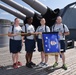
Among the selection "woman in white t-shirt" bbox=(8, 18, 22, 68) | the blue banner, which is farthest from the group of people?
the blue banner

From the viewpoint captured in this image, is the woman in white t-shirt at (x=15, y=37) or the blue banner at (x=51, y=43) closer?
the blue banner at (x=51, y=43)

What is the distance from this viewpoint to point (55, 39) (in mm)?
6512

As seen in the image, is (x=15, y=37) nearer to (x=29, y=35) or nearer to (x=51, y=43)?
(x=29, y=35)

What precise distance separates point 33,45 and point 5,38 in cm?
841

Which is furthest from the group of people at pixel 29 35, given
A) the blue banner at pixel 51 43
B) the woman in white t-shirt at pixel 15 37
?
the blue banner at pixel 51 43

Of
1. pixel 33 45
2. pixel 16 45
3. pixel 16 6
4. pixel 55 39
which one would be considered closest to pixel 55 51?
pixel 55 39

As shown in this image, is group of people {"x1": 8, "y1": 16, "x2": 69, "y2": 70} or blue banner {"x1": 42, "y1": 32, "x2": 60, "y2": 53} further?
group of people {"x1": 8, "y1": 16, "x2": 69, "y2": 70}

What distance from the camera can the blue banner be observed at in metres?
6.48

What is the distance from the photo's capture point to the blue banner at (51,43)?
648cm

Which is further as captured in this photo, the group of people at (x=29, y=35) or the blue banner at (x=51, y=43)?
the group of people at (x=29, y=35)

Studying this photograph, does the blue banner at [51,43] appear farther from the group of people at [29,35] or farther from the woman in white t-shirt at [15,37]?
the woman in white t-shirt at [15,37]

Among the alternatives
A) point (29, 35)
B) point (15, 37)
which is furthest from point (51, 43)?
point (15, 37)

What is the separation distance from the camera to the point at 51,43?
6.49 metres

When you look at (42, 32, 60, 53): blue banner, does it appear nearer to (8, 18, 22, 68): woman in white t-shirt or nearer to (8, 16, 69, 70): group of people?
(8, 16, 69, 70): group of people
